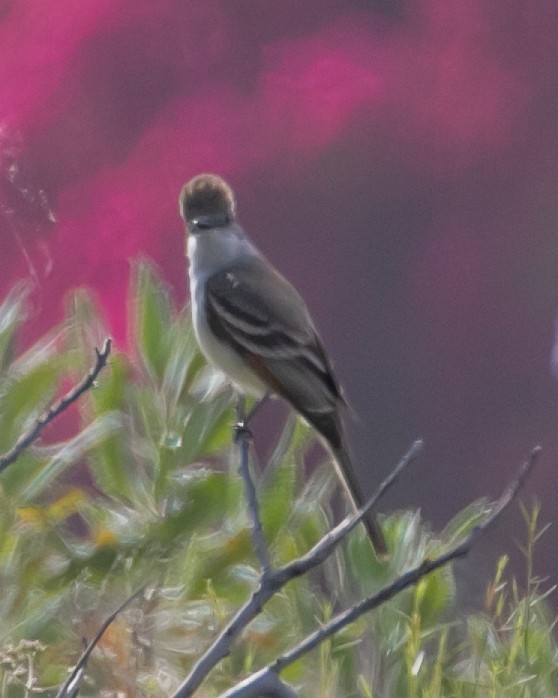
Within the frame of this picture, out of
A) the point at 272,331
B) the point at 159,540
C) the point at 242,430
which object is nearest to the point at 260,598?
the point at 159,540

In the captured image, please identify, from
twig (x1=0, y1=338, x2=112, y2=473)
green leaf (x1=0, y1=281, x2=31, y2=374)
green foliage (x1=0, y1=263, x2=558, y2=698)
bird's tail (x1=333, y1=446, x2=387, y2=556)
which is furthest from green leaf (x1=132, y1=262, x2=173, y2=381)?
twig (x1=0, y1=338, x2=112, y2=473)

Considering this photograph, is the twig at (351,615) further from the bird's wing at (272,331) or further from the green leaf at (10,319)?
the bird's wing at (272,331)

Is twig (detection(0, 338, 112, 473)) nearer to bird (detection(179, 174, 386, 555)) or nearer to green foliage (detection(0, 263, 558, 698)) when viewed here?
green foliage (detection(0, 263, 558, 698))

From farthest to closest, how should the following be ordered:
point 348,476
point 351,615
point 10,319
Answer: point 348,476, point 10,319, point 351,615

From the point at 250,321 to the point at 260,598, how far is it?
35.7 inches

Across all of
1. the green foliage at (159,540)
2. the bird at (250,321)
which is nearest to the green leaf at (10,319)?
the green foliage at (159,540)

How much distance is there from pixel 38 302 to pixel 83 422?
38 cm

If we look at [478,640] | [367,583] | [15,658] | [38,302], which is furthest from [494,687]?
[38,302]

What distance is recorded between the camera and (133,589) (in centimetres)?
127

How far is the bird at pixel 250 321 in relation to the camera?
1.46 metres

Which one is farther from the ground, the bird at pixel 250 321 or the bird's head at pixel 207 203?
the bird's head at pixel 207 203

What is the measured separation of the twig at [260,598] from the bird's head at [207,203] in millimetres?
886

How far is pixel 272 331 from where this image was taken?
5.10 feet

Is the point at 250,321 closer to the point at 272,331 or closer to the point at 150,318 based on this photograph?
the point at 272,331
